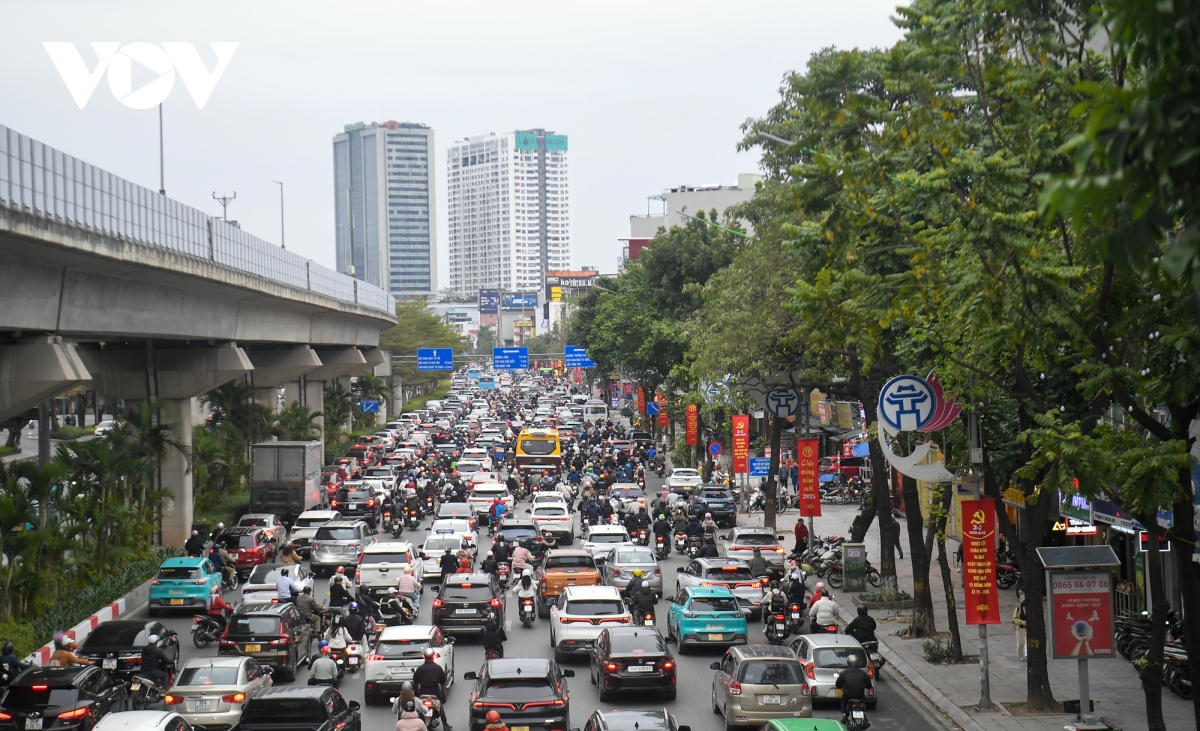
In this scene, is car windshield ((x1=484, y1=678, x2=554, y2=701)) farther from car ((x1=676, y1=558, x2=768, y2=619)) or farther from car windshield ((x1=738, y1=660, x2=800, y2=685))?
car ((x1=676, y1=558, x2=768, y2=619))

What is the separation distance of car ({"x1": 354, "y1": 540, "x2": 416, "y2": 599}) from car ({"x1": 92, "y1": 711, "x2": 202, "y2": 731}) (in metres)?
13.9

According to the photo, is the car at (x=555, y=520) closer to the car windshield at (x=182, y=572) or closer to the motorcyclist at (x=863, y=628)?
the car windshield at (x=182, y=572)

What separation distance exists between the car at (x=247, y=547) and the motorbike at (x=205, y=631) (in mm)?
8749

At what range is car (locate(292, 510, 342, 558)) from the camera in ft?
123

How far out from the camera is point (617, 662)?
19.2 metres

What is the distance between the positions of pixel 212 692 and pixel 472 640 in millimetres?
7818

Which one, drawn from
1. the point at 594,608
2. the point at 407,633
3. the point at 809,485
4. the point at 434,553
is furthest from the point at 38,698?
the point at 809,485

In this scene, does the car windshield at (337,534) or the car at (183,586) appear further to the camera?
the car windshield at (337,534)

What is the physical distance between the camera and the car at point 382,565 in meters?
29.6

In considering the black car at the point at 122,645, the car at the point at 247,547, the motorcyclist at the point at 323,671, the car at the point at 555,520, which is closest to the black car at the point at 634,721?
the motorcyclist at the point at 323,671

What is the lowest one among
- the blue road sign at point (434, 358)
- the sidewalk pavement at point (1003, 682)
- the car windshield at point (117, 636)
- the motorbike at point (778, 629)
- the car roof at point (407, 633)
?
the sidewalk pavement at point (1003, 682)

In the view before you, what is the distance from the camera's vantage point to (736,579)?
90.3 feet

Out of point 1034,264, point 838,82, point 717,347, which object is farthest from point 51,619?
point 1034,264

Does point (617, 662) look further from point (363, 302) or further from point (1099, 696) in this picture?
point (363, 302)
